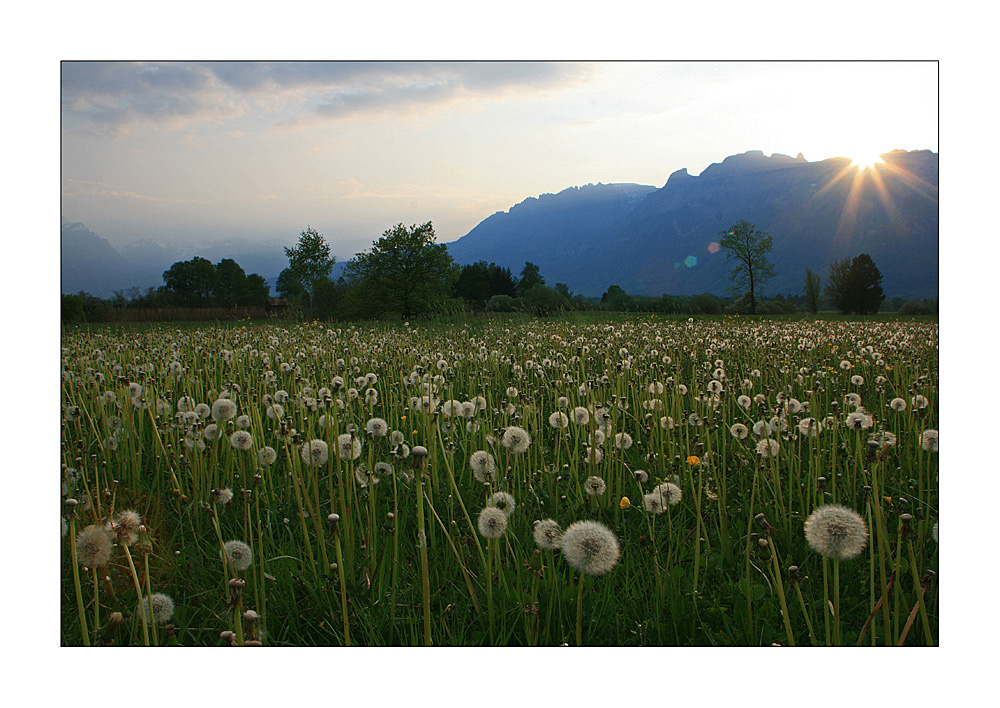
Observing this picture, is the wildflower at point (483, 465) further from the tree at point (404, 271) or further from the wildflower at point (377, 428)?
the tree at point (404, 271)

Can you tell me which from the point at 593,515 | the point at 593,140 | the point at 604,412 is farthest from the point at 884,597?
the point at 593,140

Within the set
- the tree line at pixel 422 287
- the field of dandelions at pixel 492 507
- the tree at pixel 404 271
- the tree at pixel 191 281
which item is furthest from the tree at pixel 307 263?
the field of dandelions at pixel 492 507

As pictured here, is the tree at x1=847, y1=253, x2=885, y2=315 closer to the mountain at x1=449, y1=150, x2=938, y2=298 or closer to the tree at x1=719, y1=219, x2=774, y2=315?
the mountain at x1=449, y1=150, x2=938, y2=298

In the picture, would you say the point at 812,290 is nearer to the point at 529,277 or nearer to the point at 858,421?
the point at 858,421

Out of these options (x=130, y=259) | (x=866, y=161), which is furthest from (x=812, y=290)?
(x=130, y=259)

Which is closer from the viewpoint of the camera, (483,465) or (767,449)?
(483,465)

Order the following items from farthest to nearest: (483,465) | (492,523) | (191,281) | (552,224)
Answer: (191,281) < (552,224) < (483,465) < (492,523)

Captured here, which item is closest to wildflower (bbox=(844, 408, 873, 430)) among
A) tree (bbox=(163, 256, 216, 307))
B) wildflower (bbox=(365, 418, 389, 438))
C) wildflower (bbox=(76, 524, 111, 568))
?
wildflower (bbox=(365, 418, 389, 438))
